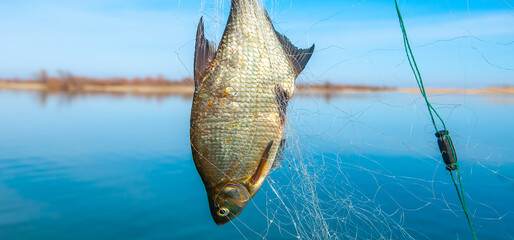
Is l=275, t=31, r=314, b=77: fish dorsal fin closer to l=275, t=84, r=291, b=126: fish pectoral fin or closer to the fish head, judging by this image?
l=275, t=84, r=291, b=126: fish pectoral fin

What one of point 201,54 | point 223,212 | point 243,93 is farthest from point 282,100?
point 223,212

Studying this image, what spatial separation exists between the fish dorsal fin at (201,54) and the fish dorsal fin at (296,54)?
484mm

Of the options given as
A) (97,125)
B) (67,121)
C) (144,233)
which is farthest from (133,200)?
(67,121)

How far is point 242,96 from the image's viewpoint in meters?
2.36

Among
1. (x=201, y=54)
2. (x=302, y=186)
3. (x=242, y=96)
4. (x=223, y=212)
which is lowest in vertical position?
(x=223, y=212)

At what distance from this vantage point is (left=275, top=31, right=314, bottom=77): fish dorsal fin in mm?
2533

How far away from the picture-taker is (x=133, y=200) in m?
7.69

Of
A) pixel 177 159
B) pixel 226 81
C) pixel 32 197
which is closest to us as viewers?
pixel 226 81

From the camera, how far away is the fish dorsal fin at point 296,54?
253 centimetres

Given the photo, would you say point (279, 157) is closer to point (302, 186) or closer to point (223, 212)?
point (302, 186)

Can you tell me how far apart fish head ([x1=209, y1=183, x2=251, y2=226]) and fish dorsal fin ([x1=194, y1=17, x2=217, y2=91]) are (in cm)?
80

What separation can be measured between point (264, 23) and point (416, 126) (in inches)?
348

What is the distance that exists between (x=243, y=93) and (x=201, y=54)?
1.31 feet

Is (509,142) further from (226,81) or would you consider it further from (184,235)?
(226,81)
